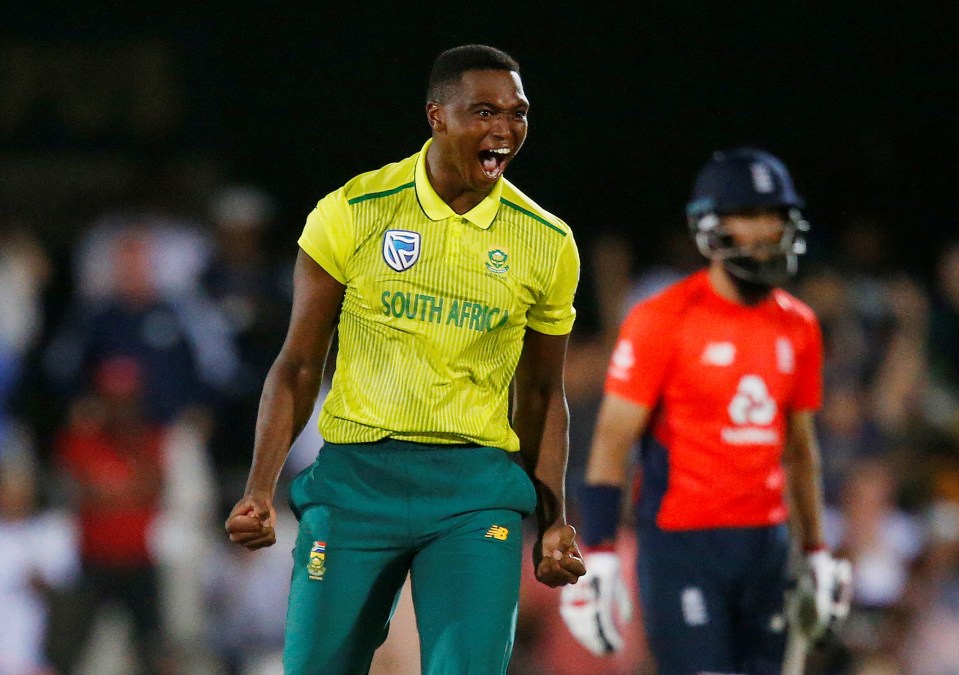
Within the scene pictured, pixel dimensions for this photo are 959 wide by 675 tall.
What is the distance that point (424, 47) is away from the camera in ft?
37.3

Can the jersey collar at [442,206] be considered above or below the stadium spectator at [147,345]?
above

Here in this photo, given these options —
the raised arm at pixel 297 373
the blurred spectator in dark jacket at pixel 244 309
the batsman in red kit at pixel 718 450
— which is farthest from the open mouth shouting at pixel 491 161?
Answer: the blurred spectator in dark jacket at pixel 244 309

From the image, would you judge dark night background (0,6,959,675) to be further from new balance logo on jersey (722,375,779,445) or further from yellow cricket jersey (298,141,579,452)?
yellow cricket jersey (298,141,579,452)

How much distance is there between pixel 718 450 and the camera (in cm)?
515

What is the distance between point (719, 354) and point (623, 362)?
0.33m

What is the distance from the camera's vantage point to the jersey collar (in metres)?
4.01

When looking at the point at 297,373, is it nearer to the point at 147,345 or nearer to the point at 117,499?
the point at 117,499

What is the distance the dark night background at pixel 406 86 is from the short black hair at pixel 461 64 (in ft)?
23.7

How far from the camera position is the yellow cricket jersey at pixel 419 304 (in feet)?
12.9

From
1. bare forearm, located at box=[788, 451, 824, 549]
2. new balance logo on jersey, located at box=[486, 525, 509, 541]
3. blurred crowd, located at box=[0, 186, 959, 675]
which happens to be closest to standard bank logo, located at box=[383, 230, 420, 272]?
new balance logo on jersey, located at box=[486, 525, 509, 541]

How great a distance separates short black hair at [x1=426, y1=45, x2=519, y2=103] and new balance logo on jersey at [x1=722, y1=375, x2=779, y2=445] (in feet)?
5.63

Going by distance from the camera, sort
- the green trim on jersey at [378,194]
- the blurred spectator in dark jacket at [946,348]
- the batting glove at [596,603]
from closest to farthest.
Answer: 1. the green trim on jersey at [378,194]
2. the batting glove at [596,603]
3. the blurred spectator in dark jacket at [946,348]

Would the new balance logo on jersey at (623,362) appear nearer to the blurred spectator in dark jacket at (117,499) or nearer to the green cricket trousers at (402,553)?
the green cricket trousers at (402,553)

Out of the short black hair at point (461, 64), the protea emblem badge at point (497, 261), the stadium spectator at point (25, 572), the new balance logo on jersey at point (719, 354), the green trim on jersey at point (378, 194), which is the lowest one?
the stadium spectator at point (25, 572)
